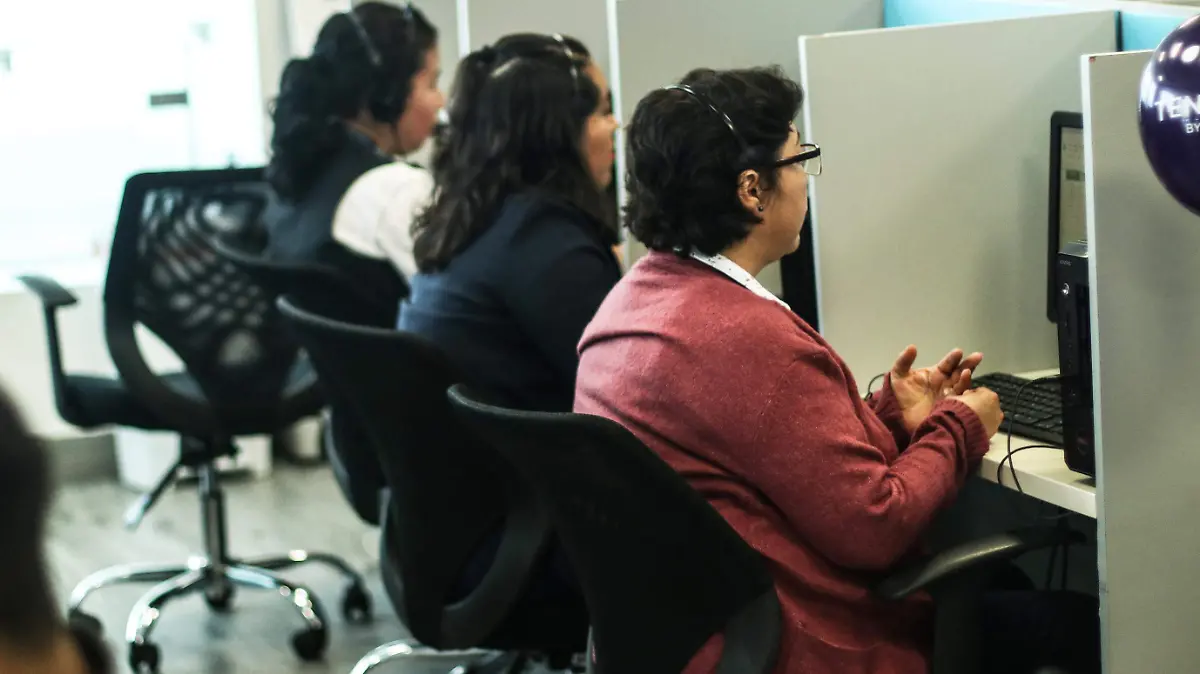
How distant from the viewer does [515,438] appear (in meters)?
1.41

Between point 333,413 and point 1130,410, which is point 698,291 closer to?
point 1130,410

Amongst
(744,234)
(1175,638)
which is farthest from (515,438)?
(1175,638)

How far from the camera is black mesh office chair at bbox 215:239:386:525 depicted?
2453 millimetres

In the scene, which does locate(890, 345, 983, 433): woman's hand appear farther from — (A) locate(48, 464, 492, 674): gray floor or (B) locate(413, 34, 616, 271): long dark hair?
(A) locate(48, 464, 492, 674): gray floor

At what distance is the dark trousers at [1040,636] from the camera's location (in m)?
1.67

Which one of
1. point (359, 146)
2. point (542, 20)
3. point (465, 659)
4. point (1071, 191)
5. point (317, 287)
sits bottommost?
point (465, 659)

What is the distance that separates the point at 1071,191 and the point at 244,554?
224 centimetres

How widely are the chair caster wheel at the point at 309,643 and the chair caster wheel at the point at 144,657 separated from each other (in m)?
0.27

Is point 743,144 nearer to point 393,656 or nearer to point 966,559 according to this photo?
point 966,559

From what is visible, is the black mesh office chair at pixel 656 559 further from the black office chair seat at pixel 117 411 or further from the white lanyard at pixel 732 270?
the black office chair seat at pixel 117 411

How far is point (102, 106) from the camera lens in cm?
417

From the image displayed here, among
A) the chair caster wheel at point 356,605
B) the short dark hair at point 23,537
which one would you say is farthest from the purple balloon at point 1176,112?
the chair caster wheel at point 356,605

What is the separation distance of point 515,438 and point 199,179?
1.73 metres

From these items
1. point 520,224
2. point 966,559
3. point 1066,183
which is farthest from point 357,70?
point 966,559
